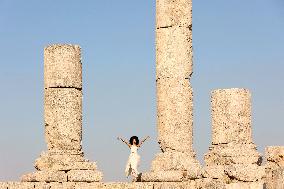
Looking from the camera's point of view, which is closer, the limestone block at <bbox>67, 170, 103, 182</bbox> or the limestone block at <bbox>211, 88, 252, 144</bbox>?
the limestone block at <bbox>67, 170, 103, 182</bbox>

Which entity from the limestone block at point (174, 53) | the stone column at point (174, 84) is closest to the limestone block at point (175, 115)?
the stone column at point (174, 84)

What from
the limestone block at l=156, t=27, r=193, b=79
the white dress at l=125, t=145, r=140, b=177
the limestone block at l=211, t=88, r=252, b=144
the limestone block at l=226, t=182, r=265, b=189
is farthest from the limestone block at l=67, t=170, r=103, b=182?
the limestone block at l=211, t=88, r=252, b=144

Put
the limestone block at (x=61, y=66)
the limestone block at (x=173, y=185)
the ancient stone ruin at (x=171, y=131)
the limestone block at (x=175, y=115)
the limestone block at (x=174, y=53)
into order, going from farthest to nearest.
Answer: the limestone block at (x=174, y=53)
the limestone block at (x=175, y=115)
the limestone block at (x=61, y=66)
the ancient stone ruin at (x=171, y=131)
the limestone block at (x=173, y=185)

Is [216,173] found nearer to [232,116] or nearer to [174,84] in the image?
[232,116]

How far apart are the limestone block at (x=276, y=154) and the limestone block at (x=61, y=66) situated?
20.7 ft

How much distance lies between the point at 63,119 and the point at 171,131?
10.5 ft

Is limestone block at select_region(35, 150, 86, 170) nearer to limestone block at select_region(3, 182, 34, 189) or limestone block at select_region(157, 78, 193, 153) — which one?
limestone block at select_region(3, 182, 34, 189)

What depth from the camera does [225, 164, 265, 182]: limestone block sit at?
Answer: 89.5 ft

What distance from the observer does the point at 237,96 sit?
1144 inches

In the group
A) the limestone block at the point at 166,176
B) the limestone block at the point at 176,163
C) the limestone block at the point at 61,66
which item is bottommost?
the limestone block at the point at 166,176

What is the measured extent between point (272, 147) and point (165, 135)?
363 centimetres

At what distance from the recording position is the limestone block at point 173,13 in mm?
28578

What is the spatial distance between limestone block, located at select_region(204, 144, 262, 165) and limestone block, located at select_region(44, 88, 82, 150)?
414cm

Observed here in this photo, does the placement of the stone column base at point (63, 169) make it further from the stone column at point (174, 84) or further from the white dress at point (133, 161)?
the stone column at point (174, 84)
